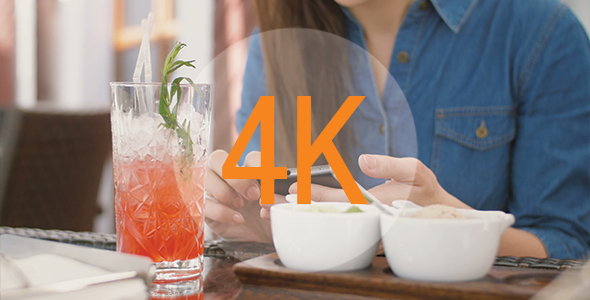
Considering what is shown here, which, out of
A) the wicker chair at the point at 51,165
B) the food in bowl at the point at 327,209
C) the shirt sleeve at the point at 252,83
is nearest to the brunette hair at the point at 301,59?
the shirt sleeve at the point at 252,83

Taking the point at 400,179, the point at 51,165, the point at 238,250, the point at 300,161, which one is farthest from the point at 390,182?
the point at 51,165

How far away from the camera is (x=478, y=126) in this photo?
1103mm

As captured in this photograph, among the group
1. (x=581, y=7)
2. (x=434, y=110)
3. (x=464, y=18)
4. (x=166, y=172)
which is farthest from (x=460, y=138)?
(x=166, y=172)

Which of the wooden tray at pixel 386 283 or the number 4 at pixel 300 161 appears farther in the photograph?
the number 4 at pixel 300 161

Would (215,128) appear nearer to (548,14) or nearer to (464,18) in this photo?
(464,18)

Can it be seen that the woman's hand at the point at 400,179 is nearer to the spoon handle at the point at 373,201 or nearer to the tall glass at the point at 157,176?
the spoon handle at the point at 373,201

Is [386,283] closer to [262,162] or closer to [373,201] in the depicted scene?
[373,201]

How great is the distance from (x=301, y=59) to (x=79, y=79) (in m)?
2.66

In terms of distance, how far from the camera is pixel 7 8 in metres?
3.02

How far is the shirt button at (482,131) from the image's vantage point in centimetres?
110

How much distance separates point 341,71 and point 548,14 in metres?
0.50

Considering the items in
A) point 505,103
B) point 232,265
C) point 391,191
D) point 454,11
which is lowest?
point 232,265

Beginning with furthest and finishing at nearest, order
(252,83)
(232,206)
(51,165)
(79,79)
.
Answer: (79,79) → (51,165) → (252,83) → (232,206)

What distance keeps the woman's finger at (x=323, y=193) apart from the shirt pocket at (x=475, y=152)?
60 centimetres
